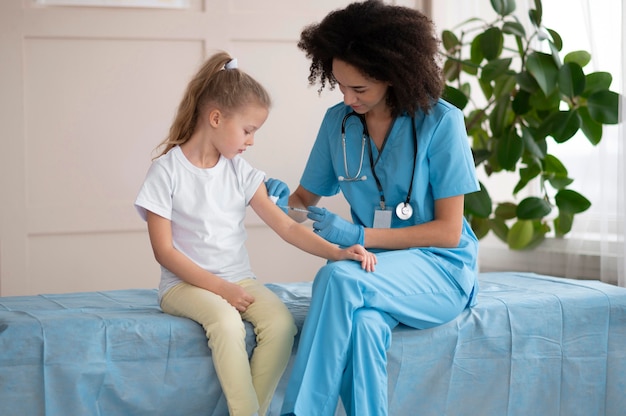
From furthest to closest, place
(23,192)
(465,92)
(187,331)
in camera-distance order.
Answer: (465,92) < (23,192) < (187,331)

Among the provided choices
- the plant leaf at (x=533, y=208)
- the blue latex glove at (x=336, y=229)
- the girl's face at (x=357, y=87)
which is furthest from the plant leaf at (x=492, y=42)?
the blue latex glove at (x=336, y=229)

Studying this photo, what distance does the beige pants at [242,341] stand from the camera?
173 centimetres

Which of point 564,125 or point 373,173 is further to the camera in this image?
point 564,125

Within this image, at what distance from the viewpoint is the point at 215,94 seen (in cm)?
199

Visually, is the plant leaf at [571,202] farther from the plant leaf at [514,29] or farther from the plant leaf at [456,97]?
the plant leaf at [514,29]

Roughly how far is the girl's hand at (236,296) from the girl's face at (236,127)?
1.07 feet

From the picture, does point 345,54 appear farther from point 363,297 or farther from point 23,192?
point 23,192

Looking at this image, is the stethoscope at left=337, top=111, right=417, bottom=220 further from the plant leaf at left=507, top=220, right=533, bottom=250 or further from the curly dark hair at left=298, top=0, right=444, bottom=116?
the plant leaf at left=507, top=220, right=533, bottom=250

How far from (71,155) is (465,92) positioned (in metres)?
1.59

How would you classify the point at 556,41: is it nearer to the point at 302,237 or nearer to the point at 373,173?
the point at 373,173

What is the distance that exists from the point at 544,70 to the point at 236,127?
146cm

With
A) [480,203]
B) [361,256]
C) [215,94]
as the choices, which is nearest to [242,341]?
[361,256]

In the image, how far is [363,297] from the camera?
5.81ft

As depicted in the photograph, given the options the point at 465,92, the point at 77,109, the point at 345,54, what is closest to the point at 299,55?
the point at 465,92
